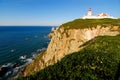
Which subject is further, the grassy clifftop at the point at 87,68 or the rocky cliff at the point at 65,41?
the rocky cliff at the point at 65,41

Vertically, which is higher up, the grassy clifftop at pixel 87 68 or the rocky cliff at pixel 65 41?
the grassy clifftop at pixel 87 68

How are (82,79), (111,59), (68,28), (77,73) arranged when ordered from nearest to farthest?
(82,79)
(77,73)
(111,59)
(68,28)

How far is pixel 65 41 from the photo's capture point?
75.4 metres

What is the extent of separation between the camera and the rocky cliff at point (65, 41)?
6956 centimetres

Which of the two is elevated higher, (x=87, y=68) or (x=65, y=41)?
(x=87, y=68)

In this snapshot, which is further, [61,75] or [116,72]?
[116,72]

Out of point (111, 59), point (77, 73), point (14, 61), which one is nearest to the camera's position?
point (77, 73)

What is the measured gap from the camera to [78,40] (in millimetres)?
71875

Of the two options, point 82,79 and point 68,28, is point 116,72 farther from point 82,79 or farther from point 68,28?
point 68,28

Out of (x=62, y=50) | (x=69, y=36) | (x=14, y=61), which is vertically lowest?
(x=14, y=61)

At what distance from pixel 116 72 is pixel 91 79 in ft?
11.3

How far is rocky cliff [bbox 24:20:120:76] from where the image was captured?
69562 mm

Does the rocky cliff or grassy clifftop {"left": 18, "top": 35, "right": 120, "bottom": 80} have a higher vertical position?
grassy clifftop {"left": 18, "top": 35, "right": 120, "bottom": 80}

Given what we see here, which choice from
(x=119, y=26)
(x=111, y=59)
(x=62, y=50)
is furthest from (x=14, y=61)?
(x=111, y=59)
